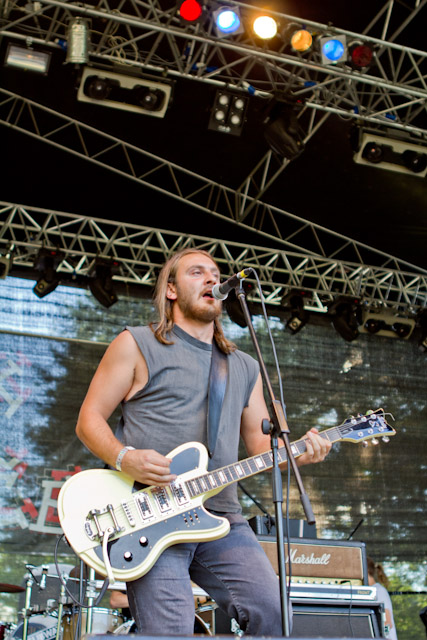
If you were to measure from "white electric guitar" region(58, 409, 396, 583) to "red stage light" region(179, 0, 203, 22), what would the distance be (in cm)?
467

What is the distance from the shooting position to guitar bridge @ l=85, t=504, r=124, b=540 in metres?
2.64

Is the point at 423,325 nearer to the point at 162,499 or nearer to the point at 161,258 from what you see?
the point at 161,258

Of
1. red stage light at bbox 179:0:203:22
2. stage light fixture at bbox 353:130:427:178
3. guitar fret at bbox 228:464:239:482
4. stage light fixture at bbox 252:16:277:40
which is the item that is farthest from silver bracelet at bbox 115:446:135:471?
stage light fixture at bbox 353:130:427:178

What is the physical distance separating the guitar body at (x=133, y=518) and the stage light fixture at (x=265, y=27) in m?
4.79

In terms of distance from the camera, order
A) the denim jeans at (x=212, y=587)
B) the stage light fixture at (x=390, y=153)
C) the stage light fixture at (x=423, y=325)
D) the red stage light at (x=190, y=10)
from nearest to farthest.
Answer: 1. the denim jeans at (x=212, y=587)
2. the red stage light at (x=190, y=10)
3. the stage light fixture at (x=390, y=153)
4. the stage light fixture at (x=423, y=325)

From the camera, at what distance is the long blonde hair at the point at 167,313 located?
3.13 metres

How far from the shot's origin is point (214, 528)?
269cm

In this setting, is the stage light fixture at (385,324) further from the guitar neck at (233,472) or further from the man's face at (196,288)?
the guitar neck at (233,472)

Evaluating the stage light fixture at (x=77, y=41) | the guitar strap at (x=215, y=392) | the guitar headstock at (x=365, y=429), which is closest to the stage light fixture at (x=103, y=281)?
the stage light fixture at (x=77, y=41)

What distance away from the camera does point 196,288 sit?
10.7ft

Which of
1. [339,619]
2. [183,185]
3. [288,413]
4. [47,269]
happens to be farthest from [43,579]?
[183,185]

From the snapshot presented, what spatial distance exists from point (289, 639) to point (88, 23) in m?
6.16

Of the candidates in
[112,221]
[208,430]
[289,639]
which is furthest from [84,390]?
[289,639]

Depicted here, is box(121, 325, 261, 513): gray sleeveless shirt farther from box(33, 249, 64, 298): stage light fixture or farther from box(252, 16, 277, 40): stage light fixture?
box(33, 249, 64, 298): stage light fixture
